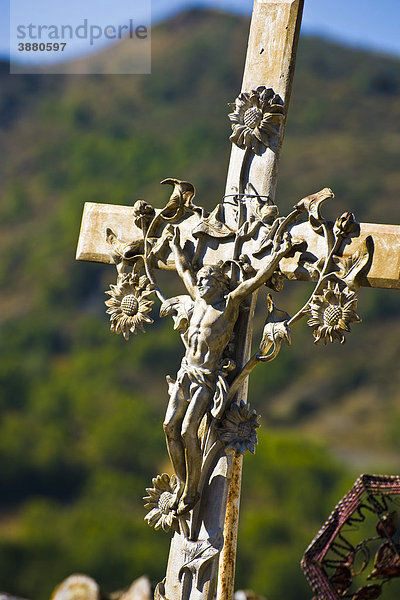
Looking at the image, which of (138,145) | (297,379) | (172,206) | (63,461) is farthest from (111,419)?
(172,206)

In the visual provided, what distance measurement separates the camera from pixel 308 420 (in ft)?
92.7

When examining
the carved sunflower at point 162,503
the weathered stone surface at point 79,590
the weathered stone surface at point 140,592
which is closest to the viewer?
the carved sunflower at point 162,503

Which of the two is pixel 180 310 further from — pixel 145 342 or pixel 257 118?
pixel 145 342

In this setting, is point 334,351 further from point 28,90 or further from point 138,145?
point 28,90

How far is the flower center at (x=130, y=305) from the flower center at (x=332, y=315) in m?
0.83

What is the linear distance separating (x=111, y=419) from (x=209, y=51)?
15.6 m

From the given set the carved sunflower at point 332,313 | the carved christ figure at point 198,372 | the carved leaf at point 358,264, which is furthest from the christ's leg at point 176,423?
the carved leaf at point 358,264

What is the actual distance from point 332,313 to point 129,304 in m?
0.89

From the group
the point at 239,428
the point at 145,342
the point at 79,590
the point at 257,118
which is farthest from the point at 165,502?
the point at 145,342

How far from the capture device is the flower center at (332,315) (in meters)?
3.89

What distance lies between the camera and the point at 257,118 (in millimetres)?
4305

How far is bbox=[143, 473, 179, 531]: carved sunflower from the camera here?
403 cm

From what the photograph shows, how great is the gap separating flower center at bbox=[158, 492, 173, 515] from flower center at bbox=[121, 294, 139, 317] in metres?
0.74

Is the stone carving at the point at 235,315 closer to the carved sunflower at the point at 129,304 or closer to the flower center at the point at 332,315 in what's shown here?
the flower center at the point at 332,315
